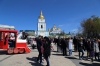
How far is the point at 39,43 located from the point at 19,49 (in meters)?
5.87

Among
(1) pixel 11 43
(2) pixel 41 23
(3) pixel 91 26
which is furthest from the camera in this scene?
(2) pixel 41 23

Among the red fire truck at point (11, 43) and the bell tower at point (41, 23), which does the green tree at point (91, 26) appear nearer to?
the red fire truck at point (11, 43)

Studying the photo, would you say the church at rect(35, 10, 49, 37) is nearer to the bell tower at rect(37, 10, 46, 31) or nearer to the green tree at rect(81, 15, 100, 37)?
the bell tower at rect(37, 10, 46, 31)

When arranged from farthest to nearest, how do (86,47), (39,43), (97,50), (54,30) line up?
1. (54,30)
2. (86,47)
3. (97,50)
4. (39,43)

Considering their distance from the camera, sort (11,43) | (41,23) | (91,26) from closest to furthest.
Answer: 1. (11,43)
2. (91,26)
3. (41,23)

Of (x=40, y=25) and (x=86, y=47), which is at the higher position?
(x=40, y=25)

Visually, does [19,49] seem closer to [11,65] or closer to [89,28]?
[11,65]

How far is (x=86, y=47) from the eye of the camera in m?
13.5

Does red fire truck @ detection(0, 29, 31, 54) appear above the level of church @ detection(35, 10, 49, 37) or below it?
below

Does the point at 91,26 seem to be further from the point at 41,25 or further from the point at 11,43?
the point at 41,25

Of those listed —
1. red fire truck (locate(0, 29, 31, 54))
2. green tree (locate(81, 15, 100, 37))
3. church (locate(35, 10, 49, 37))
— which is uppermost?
church (locate(35, 10, 49, 37))

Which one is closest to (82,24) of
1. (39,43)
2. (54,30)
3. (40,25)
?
(39,43)

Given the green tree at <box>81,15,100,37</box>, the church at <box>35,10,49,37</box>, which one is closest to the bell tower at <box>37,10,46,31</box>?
the church at <box>35,10,49,37</box>

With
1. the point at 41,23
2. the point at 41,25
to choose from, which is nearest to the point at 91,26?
the point at 41,23
